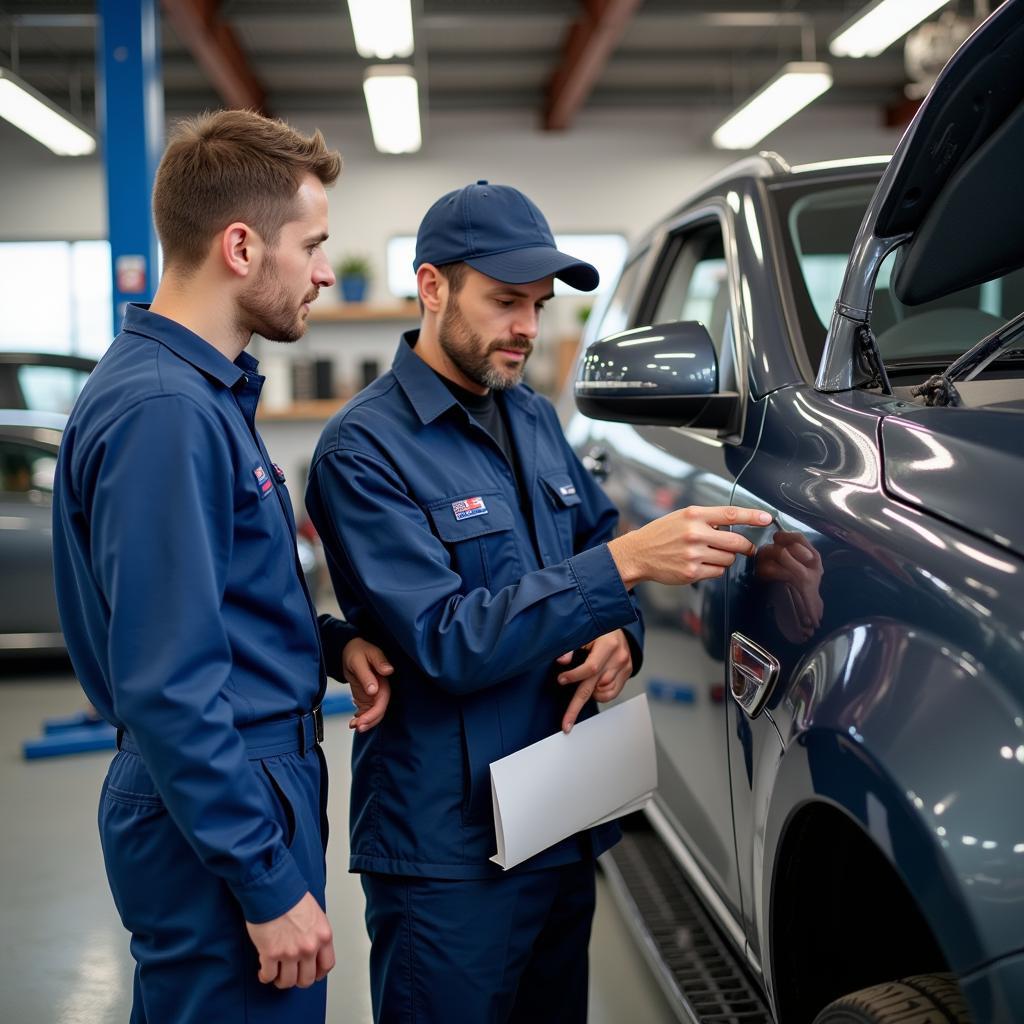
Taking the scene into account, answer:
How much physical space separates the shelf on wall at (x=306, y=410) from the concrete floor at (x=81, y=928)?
17.9 feet

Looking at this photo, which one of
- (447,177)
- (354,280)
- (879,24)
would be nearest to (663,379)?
(879,24)

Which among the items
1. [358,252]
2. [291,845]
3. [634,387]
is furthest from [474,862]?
[358,252]

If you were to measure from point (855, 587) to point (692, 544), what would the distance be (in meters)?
0.28

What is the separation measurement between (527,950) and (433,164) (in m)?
10.1

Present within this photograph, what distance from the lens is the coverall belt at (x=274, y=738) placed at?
1292 millimetres

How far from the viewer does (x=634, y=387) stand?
171cm

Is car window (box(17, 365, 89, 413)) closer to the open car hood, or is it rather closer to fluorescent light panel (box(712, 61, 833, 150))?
the open car hood

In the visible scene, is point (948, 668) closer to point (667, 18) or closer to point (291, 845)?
point (291, 845)

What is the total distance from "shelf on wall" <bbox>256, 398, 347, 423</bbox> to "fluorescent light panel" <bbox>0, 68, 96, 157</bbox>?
8.94ft

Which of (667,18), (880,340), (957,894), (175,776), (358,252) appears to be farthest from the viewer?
(358,252)

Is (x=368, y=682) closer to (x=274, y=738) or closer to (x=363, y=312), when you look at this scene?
(x=274, y=738)

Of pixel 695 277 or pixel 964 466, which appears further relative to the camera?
pixel 695 277

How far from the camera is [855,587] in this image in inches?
46.0

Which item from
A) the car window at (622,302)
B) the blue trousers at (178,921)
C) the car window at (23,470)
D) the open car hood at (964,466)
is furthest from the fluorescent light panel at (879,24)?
the blue trousers at (178,921)
